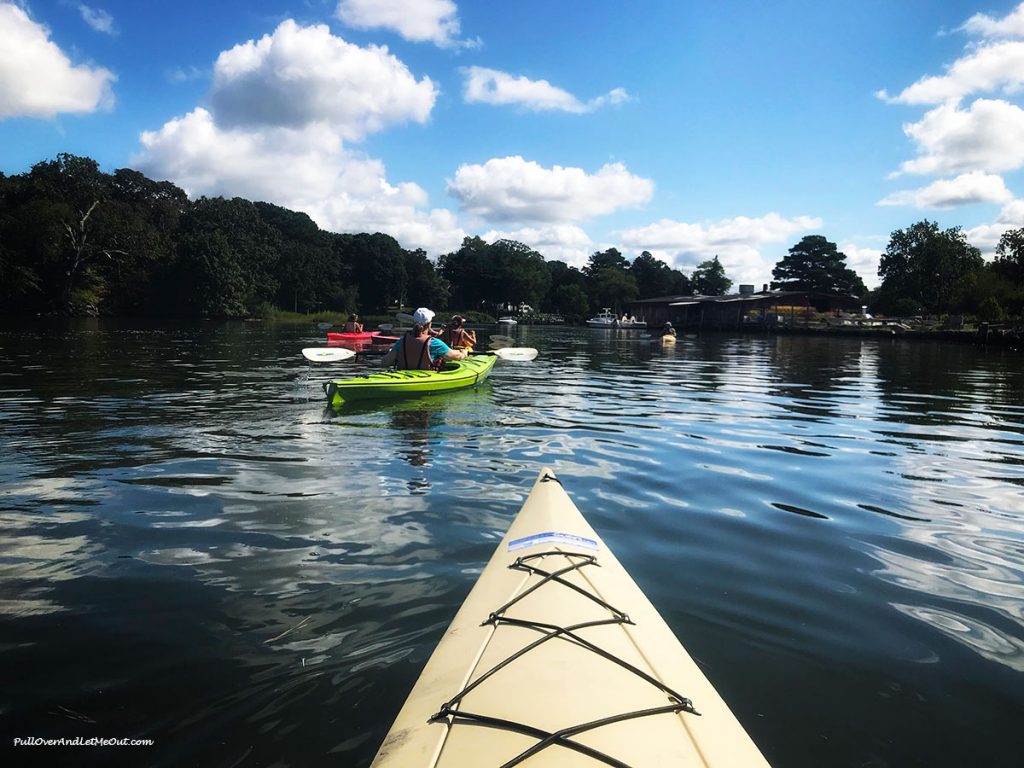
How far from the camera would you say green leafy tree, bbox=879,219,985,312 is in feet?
210

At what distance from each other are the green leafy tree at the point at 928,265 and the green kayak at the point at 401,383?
208 ft

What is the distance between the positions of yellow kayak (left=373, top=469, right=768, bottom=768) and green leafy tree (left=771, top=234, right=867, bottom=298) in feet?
A: 342

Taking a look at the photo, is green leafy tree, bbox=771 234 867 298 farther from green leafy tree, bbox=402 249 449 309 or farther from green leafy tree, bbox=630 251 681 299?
green leafy tree, bbox=402 249 449 309

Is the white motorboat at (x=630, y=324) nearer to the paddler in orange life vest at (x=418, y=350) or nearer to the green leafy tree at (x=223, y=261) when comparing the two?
the green leafy tree at (x=223, y=261)

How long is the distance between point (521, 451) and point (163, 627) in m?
5.03

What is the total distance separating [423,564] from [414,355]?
7837mm

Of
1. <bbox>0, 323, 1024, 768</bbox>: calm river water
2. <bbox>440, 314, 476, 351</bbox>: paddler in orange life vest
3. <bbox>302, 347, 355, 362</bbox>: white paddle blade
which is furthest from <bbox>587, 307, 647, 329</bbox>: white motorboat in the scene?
<bbox>0, 323, 1024, 768</bbox>: calm river water

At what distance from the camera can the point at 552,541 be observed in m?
3.69

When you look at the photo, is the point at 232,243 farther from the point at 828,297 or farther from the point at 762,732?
the point at 762,732

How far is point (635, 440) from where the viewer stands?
9031 millimetres

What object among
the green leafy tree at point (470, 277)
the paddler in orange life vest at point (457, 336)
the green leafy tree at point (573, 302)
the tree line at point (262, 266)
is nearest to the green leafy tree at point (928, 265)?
the tree line at point (262, 266)

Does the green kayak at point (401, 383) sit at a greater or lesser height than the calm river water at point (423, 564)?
greater

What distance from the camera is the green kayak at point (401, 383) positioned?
1066cm

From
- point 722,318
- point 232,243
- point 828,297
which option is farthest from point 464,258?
point 828,297
